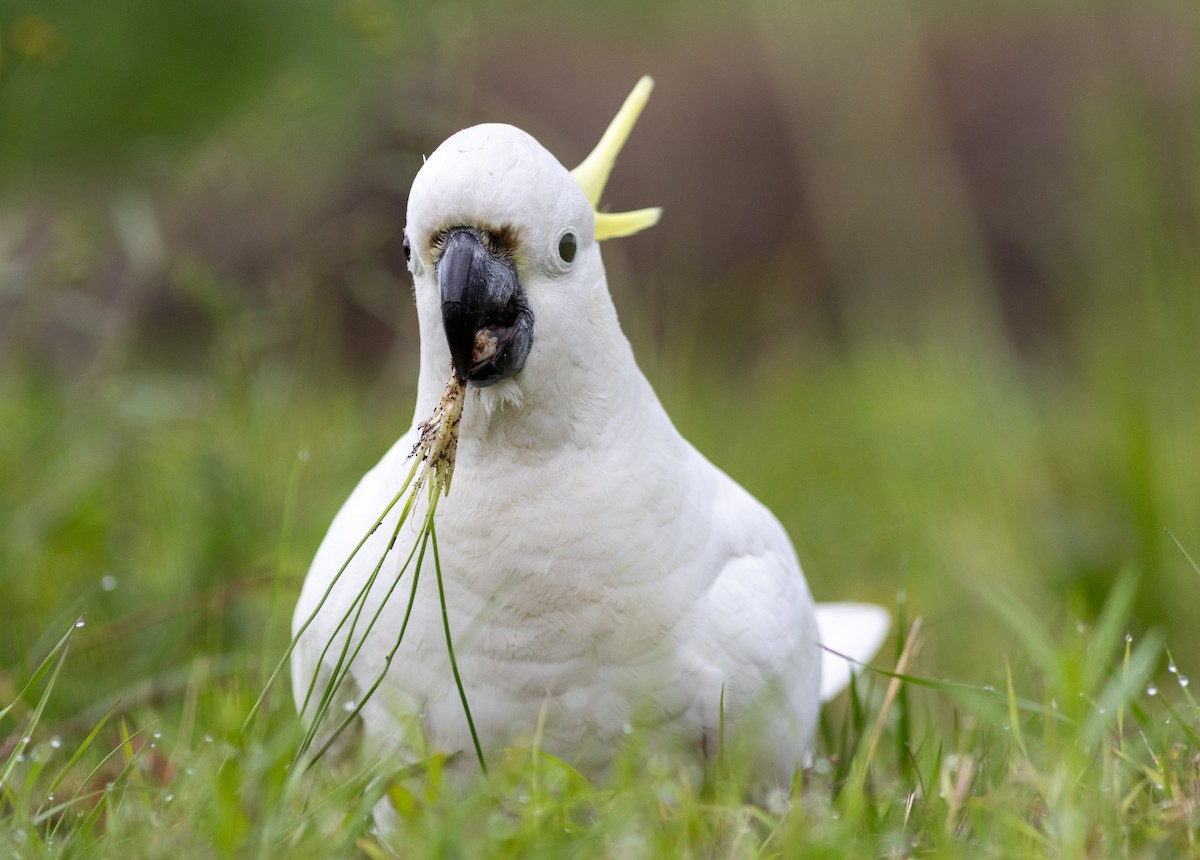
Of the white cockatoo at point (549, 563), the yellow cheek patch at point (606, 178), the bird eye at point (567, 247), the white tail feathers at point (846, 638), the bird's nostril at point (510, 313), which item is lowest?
the white tail feathers at point (846, 638)

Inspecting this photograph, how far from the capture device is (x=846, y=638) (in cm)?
259

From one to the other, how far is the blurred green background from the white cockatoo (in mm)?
244

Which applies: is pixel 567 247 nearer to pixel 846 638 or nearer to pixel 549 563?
pixel 549 563

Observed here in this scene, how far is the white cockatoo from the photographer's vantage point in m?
1.76

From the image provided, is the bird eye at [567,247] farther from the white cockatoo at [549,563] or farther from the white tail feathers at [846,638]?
the white tail feathers at [846,638]

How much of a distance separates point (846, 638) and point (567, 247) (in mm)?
1158

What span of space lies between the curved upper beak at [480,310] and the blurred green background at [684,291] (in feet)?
1.67

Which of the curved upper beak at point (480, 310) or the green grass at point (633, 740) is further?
the curved upper beak at point (480, 310)

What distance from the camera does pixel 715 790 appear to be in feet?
5.81

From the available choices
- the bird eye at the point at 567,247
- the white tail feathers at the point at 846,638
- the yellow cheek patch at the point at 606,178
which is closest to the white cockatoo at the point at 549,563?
the bird eye at the point at 567,247

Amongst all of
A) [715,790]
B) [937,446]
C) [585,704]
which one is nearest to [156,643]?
[585,704]

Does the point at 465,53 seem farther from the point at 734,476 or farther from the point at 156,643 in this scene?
the point at 734,476

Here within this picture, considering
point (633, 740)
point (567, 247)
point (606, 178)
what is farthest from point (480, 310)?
point (633, 740)

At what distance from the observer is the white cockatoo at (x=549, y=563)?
1.76 metres
